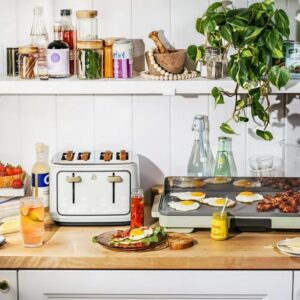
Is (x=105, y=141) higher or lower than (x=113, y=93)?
lower

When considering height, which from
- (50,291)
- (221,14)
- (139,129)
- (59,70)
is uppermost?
(221,14)

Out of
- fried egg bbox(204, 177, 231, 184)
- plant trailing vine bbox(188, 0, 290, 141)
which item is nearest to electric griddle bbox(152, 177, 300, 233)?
fried egg bbox(204, 177, 231, 184)

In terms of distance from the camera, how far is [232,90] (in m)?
3.01

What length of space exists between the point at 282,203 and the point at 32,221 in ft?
2.84

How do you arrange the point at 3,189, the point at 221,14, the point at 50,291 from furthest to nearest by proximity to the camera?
the point at 3,189
the point at 221,14
the point at 50,291

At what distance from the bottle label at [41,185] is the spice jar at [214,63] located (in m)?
0.72

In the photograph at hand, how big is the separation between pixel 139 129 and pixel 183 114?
0.18m

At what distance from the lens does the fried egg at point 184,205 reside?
2895mm

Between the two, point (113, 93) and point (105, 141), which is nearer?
point (113, 93)

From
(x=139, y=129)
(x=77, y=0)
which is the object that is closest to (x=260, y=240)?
(x=139, y=129)

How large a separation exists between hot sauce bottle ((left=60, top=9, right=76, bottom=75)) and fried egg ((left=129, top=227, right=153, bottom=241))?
0.67 meters

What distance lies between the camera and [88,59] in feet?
9.90

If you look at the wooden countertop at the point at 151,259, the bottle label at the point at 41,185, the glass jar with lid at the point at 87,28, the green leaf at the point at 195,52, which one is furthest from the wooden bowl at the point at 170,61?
the wooden countertop at the point at 151,259

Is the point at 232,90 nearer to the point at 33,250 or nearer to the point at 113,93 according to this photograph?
the point at 113,93
